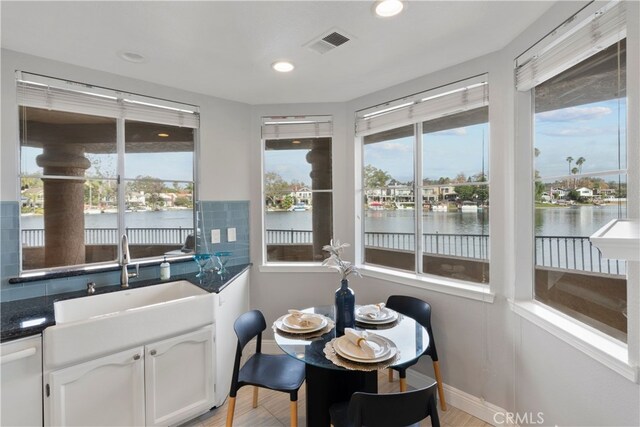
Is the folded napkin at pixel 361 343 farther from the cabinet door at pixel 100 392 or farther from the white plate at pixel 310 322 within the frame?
the cabinet door at pixel 100 392

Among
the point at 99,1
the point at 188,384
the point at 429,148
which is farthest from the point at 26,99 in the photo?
the point at 429,148

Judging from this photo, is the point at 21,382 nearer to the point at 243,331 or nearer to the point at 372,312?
the point at 243,331

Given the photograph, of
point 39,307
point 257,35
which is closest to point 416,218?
point 257,35

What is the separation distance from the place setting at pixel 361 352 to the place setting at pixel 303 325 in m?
0.18

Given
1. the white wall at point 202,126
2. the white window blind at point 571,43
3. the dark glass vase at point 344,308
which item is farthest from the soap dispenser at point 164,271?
the white window blind at point 571,43

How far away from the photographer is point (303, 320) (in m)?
1.93

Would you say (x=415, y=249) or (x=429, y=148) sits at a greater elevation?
(x=429, y=148)

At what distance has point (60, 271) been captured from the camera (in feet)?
7.16

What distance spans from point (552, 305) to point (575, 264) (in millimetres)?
323

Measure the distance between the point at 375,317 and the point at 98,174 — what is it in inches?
97.5

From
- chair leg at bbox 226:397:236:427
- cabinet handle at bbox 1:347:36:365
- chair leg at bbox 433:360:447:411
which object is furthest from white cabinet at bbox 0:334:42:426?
chair leg at bbox 433:360:447:411

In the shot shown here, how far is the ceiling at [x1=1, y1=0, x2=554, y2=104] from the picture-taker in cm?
159

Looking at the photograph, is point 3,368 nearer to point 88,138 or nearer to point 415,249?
point 88,138

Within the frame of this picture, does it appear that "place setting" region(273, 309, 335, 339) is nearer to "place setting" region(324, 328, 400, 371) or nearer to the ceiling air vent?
"place setting" region(324, 328, 400, 371)
